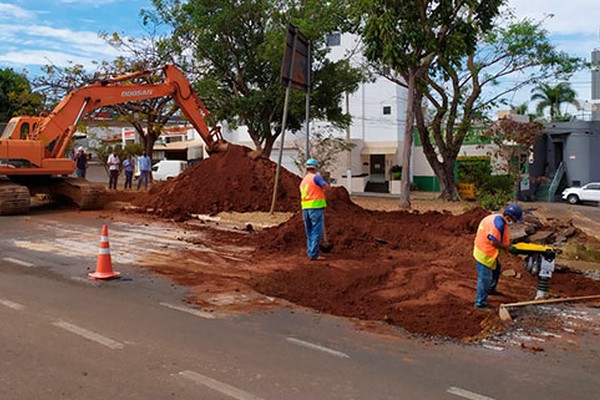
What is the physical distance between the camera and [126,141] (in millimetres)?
56656

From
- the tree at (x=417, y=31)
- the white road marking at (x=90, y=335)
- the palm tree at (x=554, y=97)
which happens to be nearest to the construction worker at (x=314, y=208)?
the white road marking at (x=90, y=335)

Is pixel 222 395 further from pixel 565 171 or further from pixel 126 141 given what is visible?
pixel 126 141

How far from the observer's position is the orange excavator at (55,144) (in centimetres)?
1612

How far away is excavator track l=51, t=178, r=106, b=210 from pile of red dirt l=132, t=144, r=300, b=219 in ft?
3.58

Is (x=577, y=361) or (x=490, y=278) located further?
(x=490, y=278)

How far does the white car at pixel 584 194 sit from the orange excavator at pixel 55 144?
90.2ft

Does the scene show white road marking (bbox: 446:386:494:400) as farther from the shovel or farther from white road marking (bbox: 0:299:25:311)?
the shovel

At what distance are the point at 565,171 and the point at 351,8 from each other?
28.2m

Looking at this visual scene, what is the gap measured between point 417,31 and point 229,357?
14.5m

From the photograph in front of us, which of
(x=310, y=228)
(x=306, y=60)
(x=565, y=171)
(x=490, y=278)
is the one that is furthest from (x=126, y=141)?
(x=490, y=278)

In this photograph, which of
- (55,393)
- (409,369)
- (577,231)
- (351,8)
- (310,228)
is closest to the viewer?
(55,393)

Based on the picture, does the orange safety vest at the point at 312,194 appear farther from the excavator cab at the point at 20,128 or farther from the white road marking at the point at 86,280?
the excavator cab at the point at 20,128

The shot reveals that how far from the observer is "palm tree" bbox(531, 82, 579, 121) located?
50.7 meters

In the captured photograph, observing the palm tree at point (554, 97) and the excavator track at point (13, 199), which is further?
the palm tree at point (554, 97)
